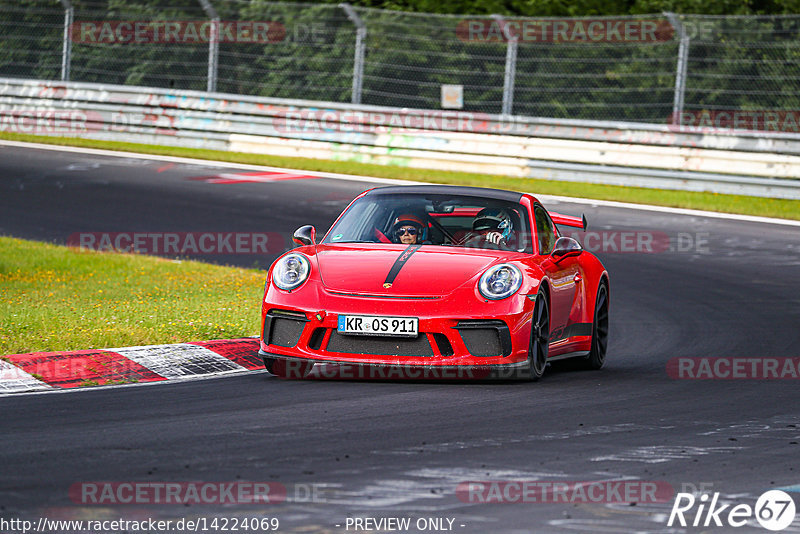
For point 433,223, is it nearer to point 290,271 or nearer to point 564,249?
point 564,249

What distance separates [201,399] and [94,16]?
62.5 feet

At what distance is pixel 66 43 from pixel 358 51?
19.5 ft

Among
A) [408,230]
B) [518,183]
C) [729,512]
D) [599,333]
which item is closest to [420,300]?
[408,230]

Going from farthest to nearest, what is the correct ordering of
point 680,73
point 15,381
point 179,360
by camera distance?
point 680,73 → point 179,360 → point 15,381

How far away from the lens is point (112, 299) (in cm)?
1178

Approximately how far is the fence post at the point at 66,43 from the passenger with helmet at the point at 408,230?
1731cm

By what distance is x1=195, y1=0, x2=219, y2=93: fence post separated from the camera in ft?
78.3

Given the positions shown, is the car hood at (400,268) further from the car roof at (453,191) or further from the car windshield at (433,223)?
the car roof at (453,191)

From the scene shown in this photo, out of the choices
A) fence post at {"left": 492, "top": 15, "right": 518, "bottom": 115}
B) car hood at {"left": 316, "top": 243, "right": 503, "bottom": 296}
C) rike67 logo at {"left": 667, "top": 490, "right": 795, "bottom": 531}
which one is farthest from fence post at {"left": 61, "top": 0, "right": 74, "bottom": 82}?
rike67 logo at {"left": 667, "top": 490, "right": 795, "bottom": 531}

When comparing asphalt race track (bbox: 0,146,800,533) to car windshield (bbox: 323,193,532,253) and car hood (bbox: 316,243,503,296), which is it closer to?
car hood (bbox: 316,243,503,296)

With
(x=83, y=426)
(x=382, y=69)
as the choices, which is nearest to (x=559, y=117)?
(x=382, y=69)

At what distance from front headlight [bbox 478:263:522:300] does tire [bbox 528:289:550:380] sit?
20 centimetres

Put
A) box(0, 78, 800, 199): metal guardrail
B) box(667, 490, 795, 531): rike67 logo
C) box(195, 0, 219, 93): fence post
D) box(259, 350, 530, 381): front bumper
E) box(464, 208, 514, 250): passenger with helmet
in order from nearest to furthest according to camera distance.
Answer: box(667, 490, 795, 531): rike67 logo, box(259, 350, 530, 381): front bumper, box(464, 208, 514, 250): passenger with helmet, box(0, 78, 800, 199): metal guardrail, box(195, 0, 219, 93): fence post

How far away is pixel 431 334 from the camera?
25.7 ft
